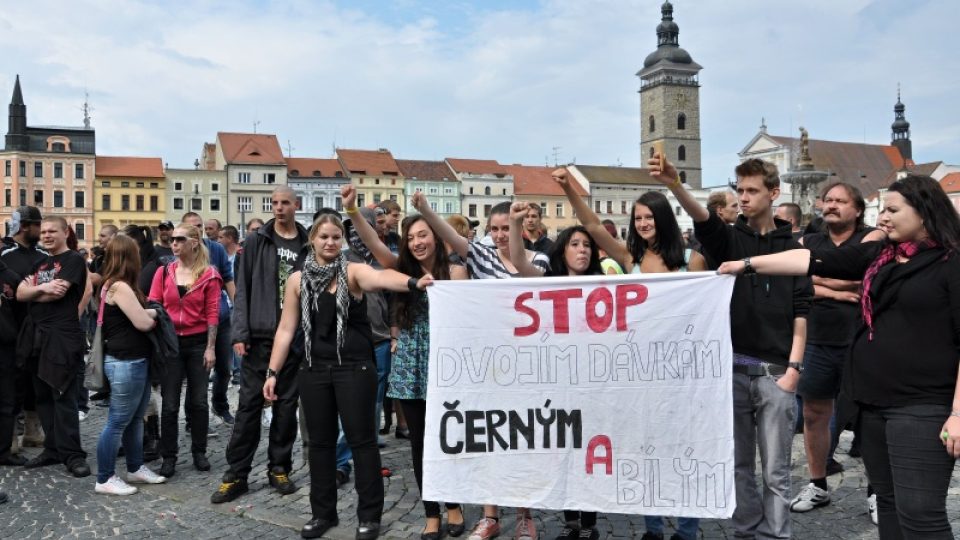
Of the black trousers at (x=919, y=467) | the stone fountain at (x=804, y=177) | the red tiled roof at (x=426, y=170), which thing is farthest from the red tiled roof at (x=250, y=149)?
the black trousers at (x=919, y=467)

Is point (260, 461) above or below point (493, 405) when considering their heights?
below

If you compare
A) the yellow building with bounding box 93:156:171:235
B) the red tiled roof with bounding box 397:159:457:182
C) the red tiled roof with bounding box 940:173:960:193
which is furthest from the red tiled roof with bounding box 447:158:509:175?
the red tiled roof with bounding box 940:173:960:193

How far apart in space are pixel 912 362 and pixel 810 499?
259cm

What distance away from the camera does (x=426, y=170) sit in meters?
89.5

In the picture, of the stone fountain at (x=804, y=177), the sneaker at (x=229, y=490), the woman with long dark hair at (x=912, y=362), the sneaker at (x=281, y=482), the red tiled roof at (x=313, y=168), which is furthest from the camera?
the red tiled roof at (x=313, y=168)

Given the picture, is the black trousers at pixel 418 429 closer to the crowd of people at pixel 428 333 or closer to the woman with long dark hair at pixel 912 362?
the crowd of people at pixel 428 333

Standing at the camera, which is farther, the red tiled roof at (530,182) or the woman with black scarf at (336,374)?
the red tiled roof at (530,182)

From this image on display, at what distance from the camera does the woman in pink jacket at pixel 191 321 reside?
737 centimetres

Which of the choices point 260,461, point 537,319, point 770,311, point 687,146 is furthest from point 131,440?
point 687,146

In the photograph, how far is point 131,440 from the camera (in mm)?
6969

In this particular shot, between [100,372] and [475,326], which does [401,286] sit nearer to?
[475,326]

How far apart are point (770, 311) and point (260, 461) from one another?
5158 millimetres

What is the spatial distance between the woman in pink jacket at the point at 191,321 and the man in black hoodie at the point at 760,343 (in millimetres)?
4957

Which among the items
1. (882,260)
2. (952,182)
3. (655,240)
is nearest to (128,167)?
(655,240)
